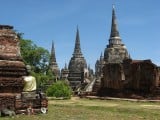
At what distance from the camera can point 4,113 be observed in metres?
11.5

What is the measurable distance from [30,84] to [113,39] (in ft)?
197

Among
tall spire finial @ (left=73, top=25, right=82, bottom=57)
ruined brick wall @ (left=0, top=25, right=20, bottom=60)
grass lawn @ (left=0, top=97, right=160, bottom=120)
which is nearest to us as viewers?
grass lawn @ (left=0, top=97, right=160, bottom=120)

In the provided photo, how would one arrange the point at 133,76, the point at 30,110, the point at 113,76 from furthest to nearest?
the point at 113,76 < the point at 133,76 < the point at 30,110

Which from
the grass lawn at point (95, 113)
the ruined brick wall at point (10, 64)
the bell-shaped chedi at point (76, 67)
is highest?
the bell-shaped chedi at point (76, 67)

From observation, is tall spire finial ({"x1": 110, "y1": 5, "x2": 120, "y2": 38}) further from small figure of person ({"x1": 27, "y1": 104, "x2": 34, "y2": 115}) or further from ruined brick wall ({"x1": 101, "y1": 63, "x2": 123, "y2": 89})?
small figure of person ({"x1": 27, "y1": 104, "x2": 34, "y2": 115})


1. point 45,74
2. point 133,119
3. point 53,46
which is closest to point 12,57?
point 133,119

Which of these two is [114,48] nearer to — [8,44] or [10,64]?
[8,44]

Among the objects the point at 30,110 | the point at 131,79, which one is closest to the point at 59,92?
the point at 131,79

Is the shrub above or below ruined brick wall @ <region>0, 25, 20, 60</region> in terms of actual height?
below

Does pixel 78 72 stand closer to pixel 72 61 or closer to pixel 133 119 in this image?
pixel 72 61

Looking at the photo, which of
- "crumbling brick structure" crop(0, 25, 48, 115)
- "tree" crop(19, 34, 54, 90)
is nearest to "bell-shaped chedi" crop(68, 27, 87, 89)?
"tree" crop(19, 34, 54, 90)

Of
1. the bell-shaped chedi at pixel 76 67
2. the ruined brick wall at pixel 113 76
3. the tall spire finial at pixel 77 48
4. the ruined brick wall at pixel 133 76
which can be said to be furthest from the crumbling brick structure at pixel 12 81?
the tall spire finial at pixel 77 48

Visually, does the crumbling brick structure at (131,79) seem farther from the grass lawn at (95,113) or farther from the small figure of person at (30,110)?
the small figure of person at (30,110)

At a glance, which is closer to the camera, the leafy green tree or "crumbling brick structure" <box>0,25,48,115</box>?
"crumbling brick structure" <box>0,25,48,115</box>
